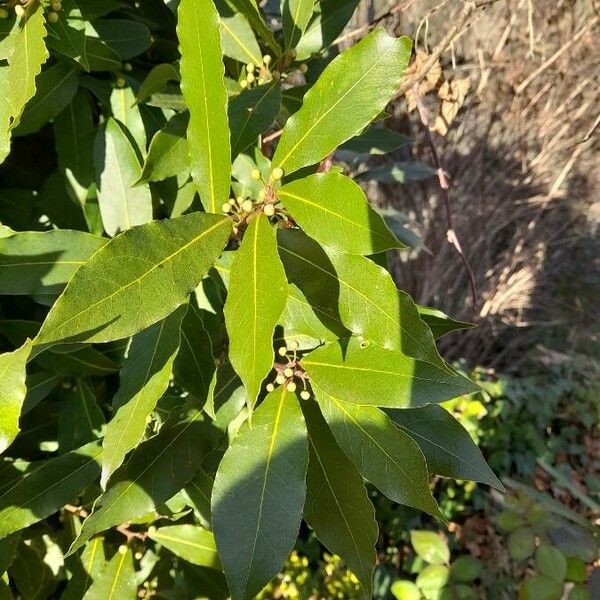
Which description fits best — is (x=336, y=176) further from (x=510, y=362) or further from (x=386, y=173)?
(x=510, y=362)

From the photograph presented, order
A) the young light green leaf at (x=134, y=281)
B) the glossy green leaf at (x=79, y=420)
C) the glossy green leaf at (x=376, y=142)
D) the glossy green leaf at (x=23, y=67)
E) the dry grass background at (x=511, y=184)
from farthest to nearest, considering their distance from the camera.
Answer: the dry grass background at (x=511, y=184) → the glossy green leaf at (x=376, y=142) → the glossy green leaf at (x=79, y=420) → the glossy green leaf at (x=23, y=67) → the young light green leaf at (x=134, y=281)

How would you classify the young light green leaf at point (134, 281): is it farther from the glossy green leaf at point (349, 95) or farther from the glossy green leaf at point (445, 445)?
the glossy green leaf at point (445, 445)

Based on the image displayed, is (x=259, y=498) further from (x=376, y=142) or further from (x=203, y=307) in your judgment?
(x=376, y=142)

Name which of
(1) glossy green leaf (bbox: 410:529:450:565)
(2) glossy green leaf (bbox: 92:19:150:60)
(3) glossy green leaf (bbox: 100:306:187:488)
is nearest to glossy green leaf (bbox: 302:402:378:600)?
(3) glossy green leaf (bbox: 100:306:187:488)

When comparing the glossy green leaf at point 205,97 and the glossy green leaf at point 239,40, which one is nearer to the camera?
the glossy green leaf at point 205,97

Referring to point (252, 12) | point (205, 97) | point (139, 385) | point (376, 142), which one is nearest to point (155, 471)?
point (139, 385)

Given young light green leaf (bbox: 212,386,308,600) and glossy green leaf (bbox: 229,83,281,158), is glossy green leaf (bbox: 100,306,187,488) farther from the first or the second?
glossy green leaf (bbox: 229,83,281,158)

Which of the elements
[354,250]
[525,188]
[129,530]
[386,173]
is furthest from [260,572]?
[525,188]

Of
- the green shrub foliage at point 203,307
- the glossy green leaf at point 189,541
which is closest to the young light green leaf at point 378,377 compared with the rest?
the green shrub foliage at point 203,307
